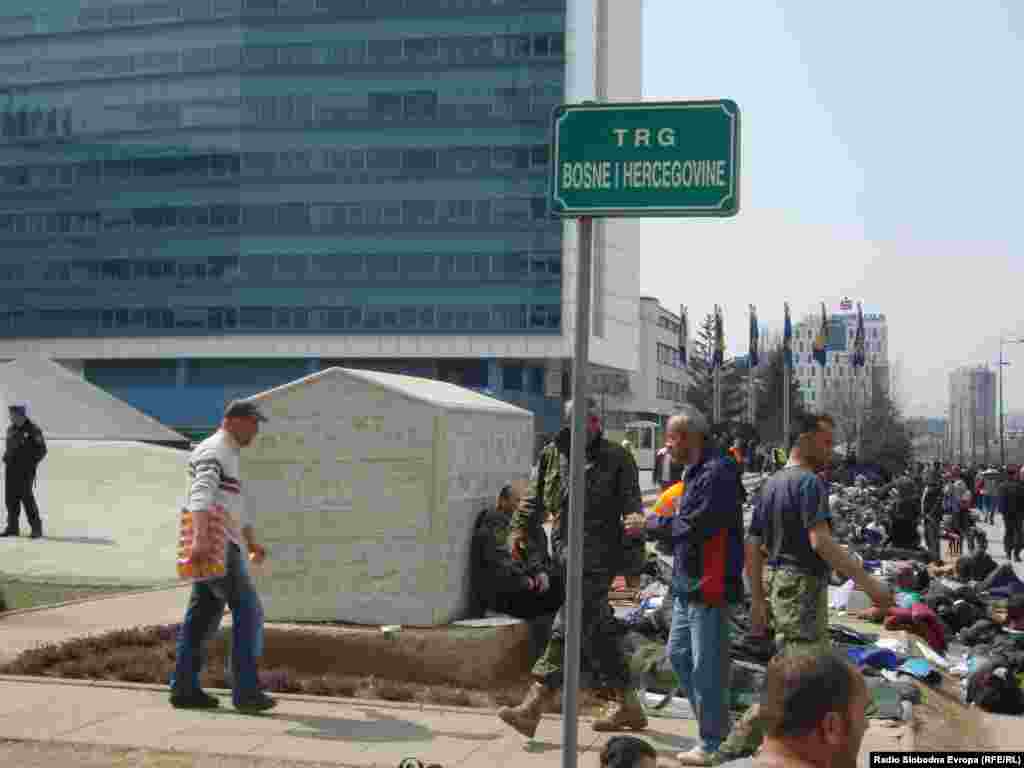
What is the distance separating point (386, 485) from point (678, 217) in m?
4.01

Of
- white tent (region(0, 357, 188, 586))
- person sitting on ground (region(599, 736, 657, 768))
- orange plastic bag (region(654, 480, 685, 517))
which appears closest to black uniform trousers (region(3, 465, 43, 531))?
white tent (region(0, 357, 188, 586))

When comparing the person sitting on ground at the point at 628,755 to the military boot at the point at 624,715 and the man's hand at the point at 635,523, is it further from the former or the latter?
the military boot at the point at 624,715

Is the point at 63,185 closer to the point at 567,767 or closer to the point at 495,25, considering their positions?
the point at 495,25

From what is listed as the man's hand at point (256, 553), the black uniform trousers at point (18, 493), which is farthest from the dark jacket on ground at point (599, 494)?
the black uniform trousers at point (18, 493)

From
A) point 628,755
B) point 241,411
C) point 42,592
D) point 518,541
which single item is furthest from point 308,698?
point 42,592

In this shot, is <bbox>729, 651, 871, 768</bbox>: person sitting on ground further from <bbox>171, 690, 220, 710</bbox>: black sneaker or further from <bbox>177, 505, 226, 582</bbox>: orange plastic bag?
<bbox>171, 690, 220, 710</bbox>: black sneaker

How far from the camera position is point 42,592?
12.5 metres

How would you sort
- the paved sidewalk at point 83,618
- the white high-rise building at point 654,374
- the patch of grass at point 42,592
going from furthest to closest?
1. the white high-rise building at point 654,374
2. the patch of grass at point 42,592
3. the paved sidewalk at point 83,618

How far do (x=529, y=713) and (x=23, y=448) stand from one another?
1290 cm

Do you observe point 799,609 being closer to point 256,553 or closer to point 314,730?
point 314,730

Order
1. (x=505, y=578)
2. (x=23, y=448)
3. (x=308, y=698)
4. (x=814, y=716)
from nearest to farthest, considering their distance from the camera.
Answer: (x=814, y=716), (x=308, y=698), (x=505, y=578), (x=23, y=448)

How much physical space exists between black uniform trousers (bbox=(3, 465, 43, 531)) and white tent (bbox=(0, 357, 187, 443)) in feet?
44.7

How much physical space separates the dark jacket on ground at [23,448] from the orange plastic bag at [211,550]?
1139 cm

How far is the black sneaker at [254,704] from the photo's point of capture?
675 cm
